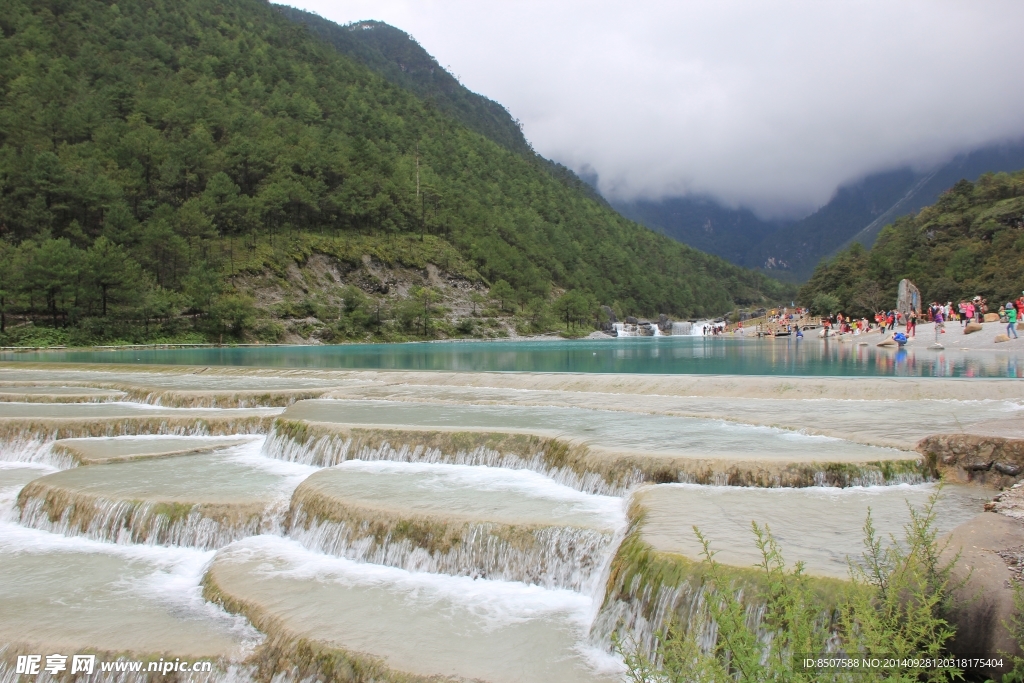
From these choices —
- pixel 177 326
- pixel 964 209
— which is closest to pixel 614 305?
pixel 964 209

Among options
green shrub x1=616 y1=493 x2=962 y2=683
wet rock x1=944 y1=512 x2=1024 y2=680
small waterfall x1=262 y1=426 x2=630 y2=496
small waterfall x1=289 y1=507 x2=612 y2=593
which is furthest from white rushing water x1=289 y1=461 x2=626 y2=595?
wet rock x1=944 y1=512 x2=1024 y2=680

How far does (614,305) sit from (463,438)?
179 metres

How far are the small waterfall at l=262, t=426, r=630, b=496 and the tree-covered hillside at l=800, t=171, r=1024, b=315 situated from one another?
8304 centimetres

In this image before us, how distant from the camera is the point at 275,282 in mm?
96188

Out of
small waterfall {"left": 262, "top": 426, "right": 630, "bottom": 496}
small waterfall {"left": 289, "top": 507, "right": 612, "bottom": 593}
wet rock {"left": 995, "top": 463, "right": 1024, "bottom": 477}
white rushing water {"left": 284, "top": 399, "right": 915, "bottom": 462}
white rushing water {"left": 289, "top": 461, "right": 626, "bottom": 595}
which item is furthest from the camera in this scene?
small waterfall {"left": 262, "top": 426, "right": 630, "bottom": 496}

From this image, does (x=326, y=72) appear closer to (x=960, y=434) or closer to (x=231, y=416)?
(x=231, y=416)

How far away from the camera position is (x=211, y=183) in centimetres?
10806

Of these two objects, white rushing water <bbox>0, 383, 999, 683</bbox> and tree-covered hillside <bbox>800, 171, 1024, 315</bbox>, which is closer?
white rushing water <bbox>0, 383, 999, 683</bbox>

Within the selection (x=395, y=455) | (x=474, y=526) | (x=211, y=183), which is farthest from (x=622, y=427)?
(x=211, y=183)

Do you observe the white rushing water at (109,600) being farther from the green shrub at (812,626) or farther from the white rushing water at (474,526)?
the green shrub at (812,626)

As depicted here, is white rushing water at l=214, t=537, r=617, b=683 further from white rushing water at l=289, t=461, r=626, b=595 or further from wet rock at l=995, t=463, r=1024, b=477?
wet rock at l=995, t=463, r=1024, b=477

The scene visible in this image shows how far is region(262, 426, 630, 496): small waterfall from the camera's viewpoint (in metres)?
13.3

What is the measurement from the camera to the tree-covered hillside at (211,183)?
80.2 m

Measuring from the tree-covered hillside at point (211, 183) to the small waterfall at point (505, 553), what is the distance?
242ft
